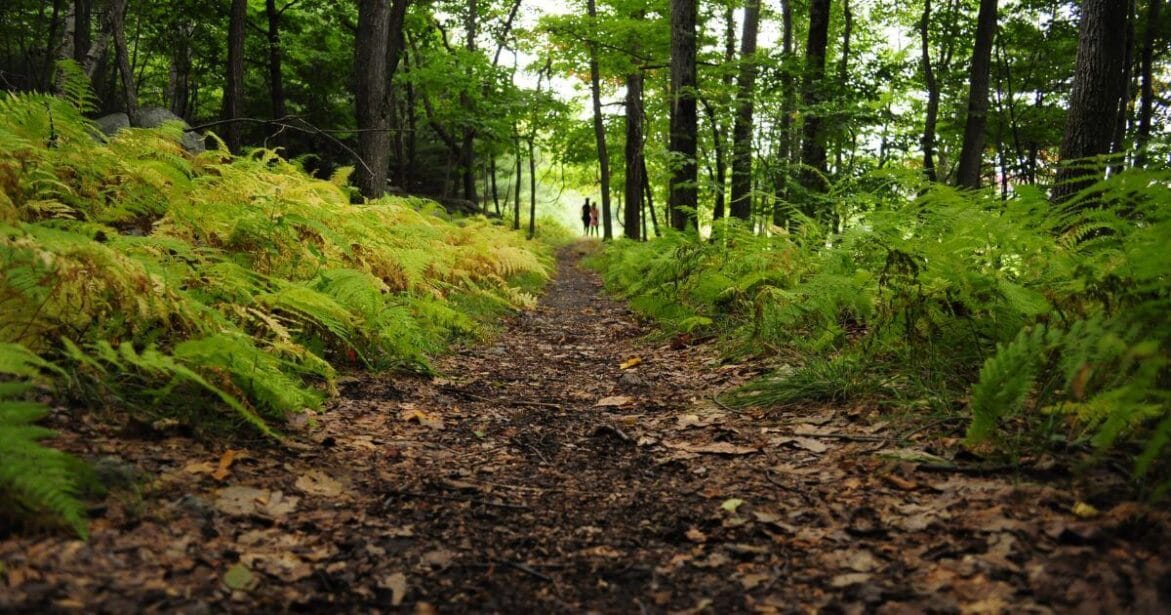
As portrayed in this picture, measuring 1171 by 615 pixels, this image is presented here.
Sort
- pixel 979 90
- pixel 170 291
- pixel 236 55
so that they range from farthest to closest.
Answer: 1. pixel 979 90
2. pixel 236 55
3. pixel 170 291

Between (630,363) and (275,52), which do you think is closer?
(630,363)

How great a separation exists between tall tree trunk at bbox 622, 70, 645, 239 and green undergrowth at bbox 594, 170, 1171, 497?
9.94m

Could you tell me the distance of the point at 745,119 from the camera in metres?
12.1

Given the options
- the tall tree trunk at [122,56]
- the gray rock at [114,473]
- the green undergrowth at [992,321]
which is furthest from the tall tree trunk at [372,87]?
the gray rock at [114,473]

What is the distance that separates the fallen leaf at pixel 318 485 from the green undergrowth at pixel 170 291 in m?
0.30

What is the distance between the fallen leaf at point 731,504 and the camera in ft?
7.30

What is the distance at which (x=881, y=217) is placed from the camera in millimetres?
4020

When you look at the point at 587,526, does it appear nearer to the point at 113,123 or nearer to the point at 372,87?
the point at 372,87

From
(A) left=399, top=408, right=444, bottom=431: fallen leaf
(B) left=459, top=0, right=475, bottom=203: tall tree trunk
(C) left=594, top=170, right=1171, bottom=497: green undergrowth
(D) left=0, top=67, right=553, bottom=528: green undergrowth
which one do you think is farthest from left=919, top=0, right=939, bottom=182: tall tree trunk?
(A) left=399, top=408, right=444, bottom=431: fallen leaf

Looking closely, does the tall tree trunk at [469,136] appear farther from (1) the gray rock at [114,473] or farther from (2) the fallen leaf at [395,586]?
(2) the fallen leaf at [395,586]

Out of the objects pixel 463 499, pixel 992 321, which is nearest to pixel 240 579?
pixel 463 499

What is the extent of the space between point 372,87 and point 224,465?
718 centimetres

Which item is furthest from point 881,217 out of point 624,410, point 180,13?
point 180,13

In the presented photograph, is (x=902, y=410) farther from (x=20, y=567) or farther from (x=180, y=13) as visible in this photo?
(x=180, y=13)
